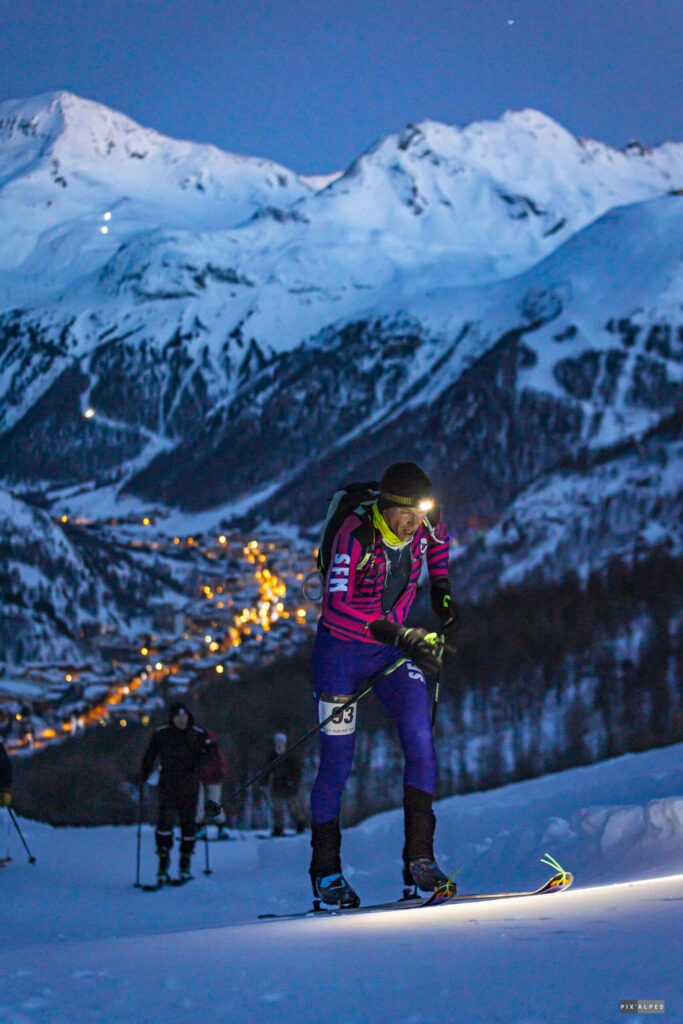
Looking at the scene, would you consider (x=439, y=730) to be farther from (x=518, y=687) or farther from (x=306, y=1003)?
(x=306, y=1003)

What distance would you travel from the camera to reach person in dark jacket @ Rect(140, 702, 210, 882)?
11633 millimetres

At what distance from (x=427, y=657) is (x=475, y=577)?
15570 centimetres

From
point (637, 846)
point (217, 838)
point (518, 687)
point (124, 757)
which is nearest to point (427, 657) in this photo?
point (637, 846)

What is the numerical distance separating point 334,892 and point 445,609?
6.44 ft

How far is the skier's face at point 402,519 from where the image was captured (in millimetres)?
7199

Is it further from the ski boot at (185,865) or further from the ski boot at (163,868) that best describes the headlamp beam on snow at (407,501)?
the ski boot at (185,865)

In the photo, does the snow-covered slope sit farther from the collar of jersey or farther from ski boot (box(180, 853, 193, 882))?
ski boot (box(180, 853, 193, 882))

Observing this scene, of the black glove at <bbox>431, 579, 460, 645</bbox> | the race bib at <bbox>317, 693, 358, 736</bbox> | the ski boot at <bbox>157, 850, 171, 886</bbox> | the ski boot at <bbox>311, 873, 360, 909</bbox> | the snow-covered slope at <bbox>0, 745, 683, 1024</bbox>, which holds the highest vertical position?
the black glove at <bbox>431, 579, 460, 645</bbox>

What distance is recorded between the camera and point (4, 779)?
42.3 feet

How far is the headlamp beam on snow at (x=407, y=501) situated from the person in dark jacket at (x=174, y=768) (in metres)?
5.19

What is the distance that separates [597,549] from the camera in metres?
166

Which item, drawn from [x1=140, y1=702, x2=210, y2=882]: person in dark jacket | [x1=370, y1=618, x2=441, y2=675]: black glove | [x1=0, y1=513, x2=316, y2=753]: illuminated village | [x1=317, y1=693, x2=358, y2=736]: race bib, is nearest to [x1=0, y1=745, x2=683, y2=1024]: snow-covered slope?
[x1=317, y1=693, x2=358, y2=736]: race bib

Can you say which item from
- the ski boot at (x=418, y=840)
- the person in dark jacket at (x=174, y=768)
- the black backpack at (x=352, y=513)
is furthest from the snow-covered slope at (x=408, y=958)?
the black backpack at (x=352, y=513)

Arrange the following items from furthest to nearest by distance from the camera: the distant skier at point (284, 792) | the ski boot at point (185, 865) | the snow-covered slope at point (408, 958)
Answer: the distant skier at point (284, 792), the ski boot at point (185, 865), the snow-covered slope at point (408, 958)
